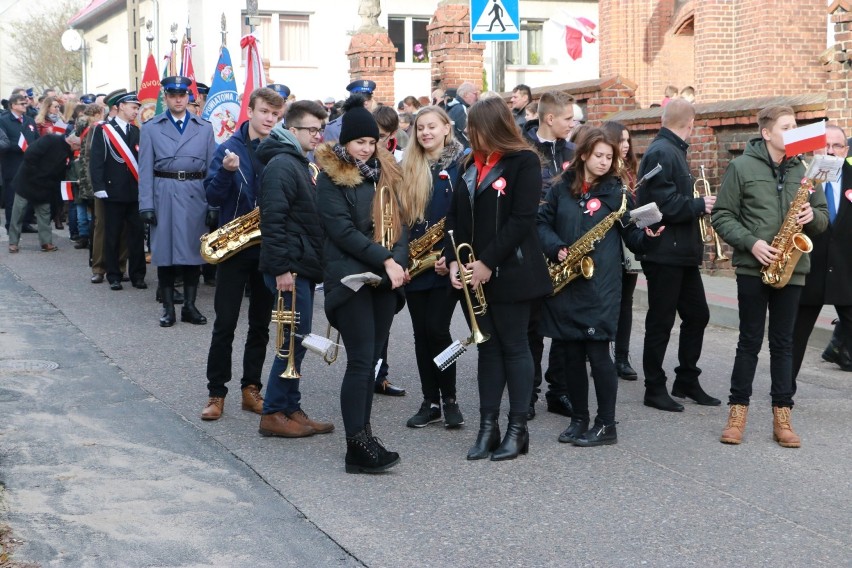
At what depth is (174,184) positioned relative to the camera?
11.3 metres

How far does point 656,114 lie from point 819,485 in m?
9.32

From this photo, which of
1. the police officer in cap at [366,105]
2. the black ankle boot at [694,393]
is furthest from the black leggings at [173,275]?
the black ankle boot at [694,393]

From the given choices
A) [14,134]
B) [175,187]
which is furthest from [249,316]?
[14,134]

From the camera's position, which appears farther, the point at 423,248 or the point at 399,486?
the point at 423,248

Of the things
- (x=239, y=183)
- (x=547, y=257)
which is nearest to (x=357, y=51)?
(x=239, y=183)

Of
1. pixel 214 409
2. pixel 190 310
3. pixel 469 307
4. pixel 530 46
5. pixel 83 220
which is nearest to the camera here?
pixel 469 307

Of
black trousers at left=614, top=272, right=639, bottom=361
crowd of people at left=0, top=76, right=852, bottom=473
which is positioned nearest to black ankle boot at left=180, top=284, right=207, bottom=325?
crowd of people at left=0, top=76, right=852, bottom=473

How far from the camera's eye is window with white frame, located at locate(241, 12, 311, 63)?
36.5 m

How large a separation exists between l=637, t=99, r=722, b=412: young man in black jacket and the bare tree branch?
42.9 metres

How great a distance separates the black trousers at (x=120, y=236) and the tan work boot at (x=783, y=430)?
27.0 ft

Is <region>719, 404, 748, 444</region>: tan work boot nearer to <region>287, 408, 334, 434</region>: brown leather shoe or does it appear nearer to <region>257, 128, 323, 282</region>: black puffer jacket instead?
<region>287, 408, 334, 434</region>: brown leather shoe

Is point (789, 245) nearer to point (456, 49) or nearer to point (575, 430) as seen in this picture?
point (575, 430)

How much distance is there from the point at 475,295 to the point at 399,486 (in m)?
1.14

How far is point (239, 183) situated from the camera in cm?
868
